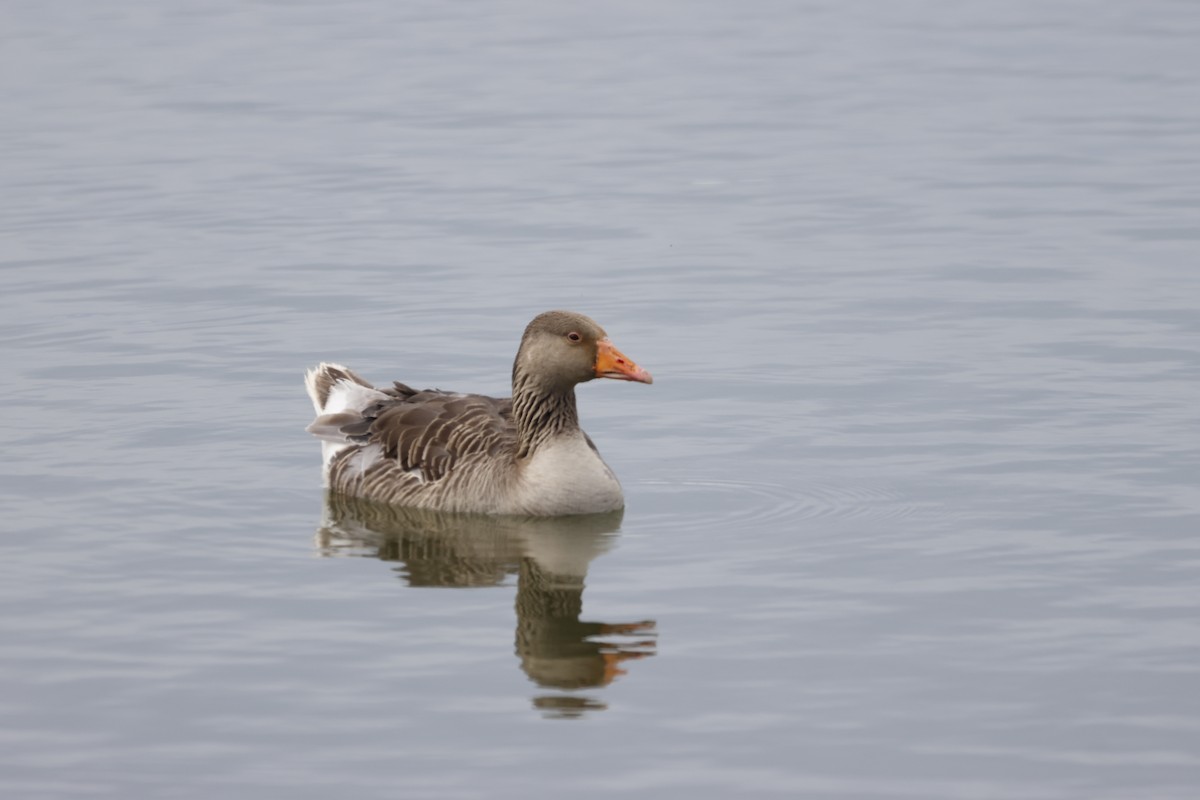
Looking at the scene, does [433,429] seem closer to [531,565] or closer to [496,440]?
A: [496,440]

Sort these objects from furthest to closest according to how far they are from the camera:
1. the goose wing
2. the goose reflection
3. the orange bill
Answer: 1. the goose wing
2. the orange bill
3. the goose reflection

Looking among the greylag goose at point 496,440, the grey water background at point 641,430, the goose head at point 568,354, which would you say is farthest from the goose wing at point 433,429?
the goose head at point 568,354

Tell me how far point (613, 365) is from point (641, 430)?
2.56 m

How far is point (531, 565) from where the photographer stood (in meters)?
14.8

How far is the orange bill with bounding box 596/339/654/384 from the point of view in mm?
15672

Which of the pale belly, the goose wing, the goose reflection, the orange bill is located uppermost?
the orange bill

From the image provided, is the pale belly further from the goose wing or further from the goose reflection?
the goose wing

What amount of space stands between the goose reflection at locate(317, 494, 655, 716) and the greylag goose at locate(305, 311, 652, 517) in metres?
0.14

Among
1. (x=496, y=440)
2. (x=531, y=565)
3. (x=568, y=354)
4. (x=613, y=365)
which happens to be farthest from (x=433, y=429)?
(x=531, y=565)

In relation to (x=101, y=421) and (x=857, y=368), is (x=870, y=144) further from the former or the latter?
(x=101, y=421)

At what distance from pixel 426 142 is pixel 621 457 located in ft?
Answer: 51.0

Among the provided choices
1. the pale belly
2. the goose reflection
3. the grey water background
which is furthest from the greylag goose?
the grey water background

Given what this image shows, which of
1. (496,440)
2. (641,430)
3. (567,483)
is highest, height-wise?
(641,430)

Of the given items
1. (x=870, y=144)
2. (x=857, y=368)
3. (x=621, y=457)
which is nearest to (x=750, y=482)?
(x=621, y=457)
